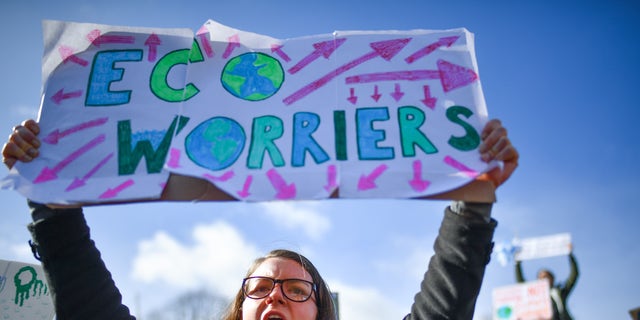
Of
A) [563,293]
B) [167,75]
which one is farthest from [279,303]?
[563,293]

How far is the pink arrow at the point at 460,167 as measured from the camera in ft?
5.22

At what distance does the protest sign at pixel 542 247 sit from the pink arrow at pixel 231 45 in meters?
8.12

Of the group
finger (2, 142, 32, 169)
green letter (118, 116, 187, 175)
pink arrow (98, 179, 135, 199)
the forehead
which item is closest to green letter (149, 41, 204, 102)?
green letter (118, 116, 187, 175)

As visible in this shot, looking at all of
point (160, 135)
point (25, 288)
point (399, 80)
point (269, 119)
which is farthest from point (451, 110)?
point (25, 288)

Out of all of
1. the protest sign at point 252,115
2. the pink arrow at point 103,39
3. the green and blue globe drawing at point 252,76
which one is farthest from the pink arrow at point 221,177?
the pink arrow at point 103,39

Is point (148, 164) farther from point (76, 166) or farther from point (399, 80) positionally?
point (399, 80)

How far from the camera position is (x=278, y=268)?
6.30ft

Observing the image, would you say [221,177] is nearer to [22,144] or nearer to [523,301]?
[22,144]

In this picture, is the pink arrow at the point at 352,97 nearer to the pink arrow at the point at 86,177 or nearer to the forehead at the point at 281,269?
the forehead at the point at 281,269

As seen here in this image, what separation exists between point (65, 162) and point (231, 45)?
0.84 m

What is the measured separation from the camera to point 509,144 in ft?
5.24

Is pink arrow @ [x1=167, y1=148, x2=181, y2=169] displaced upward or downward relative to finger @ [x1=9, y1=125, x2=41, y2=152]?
downward

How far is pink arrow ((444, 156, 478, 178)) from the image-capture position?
1.59m

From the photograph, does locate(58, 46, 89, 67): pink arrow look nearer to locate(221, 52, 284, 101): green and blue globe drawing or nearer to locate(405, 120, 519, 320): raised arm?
locate(221, 52, 284, 101): green and blue globe drawing
